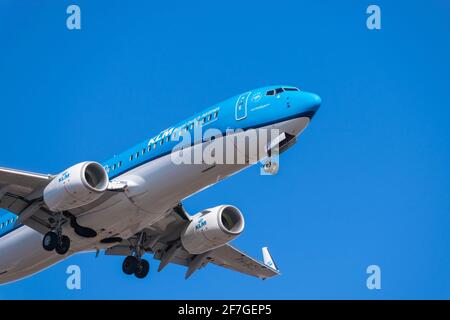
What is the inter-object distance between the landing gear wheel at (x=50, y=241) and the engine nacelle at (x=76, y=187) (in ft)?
6.13

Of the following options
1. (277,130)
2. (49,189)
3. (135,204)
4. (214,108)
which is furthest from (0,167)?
(277,130)

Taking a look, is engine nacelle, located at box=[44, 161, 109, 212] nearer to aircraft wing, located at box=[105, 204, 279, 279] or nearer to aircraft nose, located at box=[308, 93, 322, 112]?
aircraft wing, located at box=[105, 204, 279, 279]

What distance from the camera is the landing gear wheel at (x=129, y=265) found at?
43844mm

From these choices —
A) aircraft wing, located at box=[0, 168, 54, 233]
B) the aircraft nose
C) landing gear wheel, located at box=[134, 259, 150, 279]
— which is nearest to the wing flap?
landing gear wheel, located at box=[134, 259, 150, 279]

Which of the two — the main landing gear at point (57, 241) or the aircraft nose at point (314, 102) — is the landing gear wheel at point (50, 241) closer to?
the main landing gear at point (57, 241)

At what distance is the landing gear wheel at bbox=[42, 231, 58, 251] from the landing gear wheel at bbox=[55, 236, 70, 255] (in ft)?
0.50

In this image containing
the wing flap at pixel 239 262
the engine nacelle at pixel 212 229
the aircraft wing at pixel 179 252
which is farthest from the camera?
the wing flap at pixel 239 262

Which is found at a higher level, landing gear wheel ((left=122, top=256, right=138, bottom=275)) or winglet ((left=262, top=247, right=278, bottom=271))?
winglet ((left=262, top=247, right=278, bottom=271))

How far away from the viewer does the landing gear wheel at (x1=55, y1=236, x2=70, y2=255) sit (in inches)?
1524

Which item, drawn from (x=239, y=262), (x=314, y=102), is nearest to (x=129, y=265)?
(x=239, y=262)

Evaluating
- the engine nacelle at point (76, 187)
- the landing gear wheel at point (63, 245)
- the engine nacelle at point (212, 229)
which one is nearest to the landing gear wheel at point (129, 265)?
the engine nacelle at point (212, 229)

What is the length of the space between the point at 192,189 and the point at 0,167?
7.91 metres

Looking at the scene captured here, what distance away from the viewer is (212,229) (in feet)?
138

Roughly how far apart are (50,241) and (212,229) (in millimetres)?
7422
